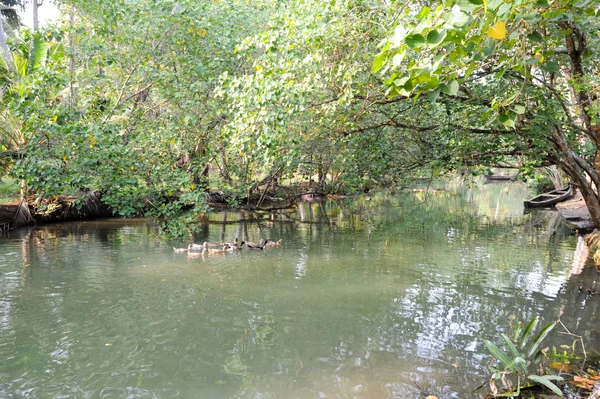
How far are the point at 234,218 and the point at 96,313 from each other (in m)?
14.6

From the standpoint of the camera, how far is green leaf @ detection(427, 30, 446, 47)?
311 centimetres

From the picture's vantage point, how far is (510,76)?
920cm

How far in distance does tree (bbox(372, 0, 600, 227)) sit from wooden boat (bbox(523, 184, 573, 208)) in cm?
1406

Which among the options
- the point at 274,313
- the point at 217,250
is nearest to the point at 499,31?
the point at 274,313

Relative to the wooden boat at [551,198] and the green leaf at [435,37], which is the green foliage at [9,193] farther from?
the wooden boat at [551,198]

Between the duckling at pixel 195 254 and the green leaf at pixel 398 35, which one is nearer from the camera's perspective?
the green leaf at pixel 398 35

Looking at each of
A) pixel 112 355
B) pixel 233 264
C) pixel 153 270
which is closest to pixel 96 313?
pixel 112 355

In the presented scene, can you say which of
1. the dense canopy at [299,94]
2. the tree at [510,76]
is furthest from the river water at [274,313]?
→ the tree at [510,76]

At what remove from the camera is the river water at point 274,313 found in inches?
224

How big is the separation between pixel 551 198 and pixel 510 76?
2177 cm

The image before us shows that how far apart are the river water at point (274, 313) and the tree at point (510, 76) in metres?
3.06

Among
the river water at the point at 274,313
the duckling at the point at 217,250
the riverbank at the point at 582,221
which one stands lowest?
the river water at the point at 274,313

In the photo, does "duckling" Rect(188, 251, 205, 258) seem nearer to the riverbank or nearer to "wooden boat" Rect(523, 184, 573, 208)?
the riverbank

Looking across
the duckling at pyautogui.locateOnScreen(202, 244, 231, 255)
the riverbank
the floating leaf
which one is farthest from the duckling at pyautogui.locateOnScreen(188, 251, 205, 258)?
the floating leaf
